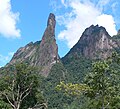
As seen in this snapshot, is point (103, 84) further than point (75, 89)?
No

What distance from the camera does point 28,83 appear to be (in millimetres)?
44750

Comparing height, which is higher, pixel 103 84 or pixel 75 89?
pixel 75 89

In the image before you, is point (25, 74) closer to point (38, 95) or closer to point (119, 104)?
point (38, 95)

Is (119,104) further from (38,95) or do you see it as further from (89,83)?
(38,95)

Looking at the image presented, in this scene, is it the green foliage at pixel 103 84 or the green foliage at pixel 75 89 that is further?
the green foliage at pixel 75 89

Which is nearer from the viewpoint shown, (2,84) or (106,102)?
(106,102)

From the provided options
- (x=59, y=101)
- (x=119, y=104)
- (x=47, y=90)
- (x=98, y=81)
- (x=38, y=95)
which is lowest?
(x=119, y=104)

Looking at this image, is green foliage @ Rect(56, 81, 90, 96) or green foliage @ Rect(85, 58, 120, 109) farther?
green foliage @ Rect(56, 81, 90, 96)

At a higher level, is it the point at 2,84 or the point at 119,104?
the point at 2,84

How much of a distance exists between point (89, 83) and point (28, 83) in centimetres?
1601

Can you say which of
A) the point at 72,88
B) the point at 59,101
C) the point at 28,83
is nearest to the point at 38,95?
the point at 28,83

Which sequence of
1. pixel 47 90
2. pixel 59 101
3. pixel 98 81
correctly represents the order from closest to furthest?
pixel 98 81 < pixel 59 101 < pixel 47 90

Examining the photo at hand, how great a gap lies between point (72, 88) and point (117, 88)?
3.88m

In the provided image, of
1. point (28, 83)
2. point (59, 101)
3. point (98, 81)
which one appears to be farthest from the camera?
point (59, 101)
